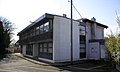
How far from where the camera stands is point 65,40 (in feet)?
76.2

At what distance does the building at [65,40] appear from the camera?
22.4 m

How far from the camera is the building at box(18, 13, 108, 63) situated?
73.4 feet

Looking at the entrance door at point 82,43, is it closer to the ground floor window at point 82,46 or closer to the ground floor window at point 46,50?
the ground floor window at point 82,46

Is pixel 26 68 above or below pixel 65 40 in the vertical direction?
below

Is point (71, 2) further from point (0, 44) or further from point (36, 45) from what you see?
point (0, 44)

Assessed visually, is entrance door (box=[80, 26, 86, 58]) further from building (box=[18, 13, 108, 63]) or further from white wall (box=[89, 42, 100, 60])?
white wall (box=[89, 42, 100, 60])

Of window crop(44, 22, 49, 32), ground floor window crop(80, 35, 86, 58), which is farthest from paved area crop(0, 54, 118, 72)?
ground floor window crop(80, 35, 86, 58)

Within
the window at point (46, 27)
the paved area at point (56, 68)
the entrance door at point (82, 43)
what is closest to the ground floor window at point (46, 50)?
the window at point (46, 27)

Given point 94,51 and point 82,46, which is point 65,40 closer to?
point 82,46

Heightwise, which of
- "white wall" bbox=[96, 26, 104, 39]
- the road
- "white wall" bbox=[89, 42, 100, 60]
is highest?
"white wall" bbox=[96, 26, 104, 39]

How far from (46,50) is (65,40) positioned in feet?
12.3

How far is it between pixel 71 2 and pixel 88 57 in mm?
10290

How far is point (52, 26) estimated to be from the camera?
2269cm

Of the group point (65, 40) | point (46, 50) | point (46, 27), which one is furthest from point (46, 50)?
point (65, 40)
